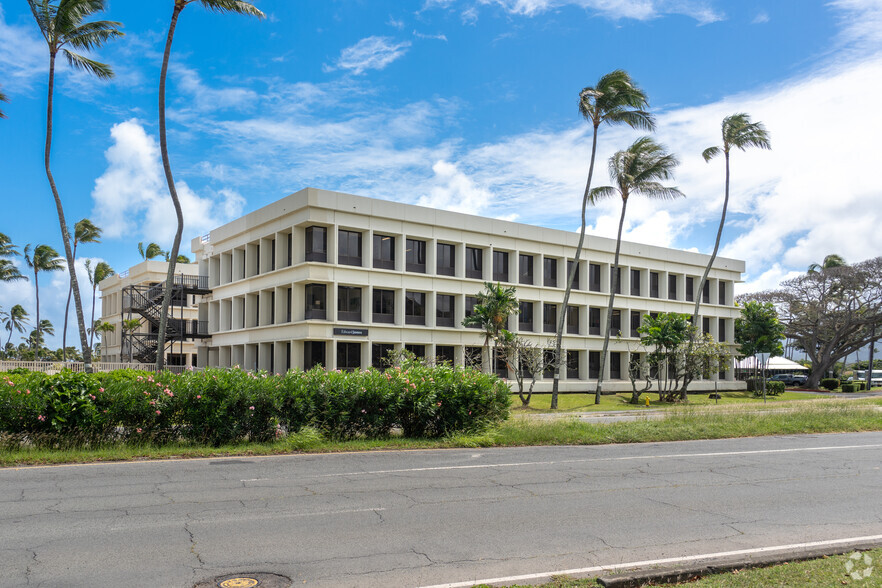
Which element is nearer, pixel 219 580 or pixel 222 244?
pixel 219 580

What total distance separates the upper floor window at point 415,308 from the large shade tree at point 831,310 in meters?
41.2

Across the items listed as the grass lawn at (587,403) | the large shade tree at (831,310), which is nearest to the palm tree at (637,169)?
the grass lawn at (587,403)

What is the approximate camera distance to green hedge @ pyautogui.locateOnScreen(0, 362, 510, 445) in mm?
14492

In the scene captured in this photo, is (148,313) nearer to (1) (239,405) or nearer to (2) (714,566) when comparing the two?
(1) (239,405)

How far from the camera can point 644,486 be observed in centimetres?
1176

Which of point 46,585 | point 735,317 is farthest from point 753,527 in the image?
point 735,317

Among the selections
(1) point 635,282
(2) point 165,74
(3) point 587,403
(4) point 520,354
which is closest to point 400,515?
(2) point 165,74

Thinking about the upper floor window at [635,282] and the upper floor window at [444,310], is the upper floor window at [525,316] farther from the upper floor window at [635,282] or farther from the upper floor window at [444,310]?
the upper floor window at [635,282]

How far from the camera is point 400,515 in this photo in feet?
30.6

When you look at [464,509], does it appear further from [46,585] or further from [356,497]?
[46,585]

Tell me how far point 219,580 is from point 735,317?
6665cm

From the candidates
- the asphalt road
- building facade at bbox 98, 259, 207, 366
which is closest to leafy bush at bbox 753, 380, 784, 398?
building facade at bbox 98, 259, 207, 366

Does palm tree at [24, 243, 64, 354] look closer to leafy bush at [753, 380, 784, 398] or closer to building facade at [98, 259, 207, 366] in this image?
building facade at [98, 259, 207, 366]

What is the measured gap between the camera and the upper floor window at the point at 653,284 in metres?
60.3
